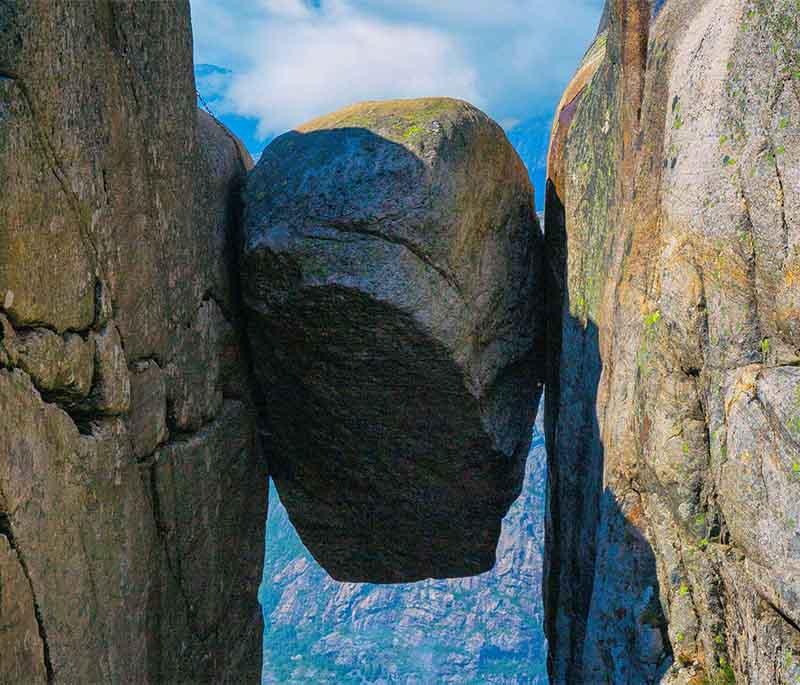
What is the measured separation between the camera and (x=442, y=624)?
161 metres

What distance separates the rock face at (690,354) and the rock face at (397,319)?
3.56 feet

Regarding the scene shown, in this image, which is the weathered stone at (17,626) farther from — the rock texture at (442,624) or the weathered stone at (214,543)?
the rock texture at (442,624)

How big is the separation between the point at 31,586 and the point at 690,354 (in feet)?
15.1

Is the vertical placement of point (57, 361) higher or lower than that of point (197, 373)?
lower

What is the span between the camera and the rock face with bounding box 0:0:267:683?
5.73 metres

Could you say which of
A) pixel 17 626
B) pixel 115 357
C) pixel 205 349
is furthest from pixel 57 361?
pixel 205 349

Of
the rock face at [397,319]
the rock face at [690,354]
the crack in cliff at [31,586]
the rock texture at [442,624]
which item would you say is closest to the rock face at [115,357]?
the crack in cliff at [31,586]

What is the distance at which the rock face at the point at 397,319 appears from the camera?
30.5ft

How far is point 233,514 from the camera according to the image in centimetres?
1020

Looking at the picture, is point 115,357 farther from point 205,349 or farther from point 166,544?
point 205,349

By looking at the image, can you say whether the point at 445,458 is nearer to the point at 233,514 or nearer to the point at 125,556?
the point at 233,514

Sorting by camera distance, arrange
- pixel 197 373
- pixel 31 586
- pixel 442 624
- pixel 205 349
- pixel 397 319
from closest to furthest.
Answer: pixel 31 586 < pixel 197 373 < pixel 205 349 < pixel 397 319 < pixel 442 624

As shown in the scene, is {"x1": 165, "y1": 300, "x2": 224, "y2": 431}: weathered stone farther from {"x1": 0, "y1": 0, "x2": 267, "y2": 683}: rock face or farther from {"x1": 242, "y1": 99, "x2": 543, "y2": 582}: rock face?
{"x1": 242, "y1": 99, "x2": 543, "y2": 582}: rock face

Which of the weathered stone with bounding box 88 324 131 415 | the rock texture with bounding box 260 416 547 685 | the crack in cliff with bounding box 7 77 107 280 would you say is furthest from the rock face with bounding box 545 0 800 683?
the rock texture with bounding box 260 416 547 685
